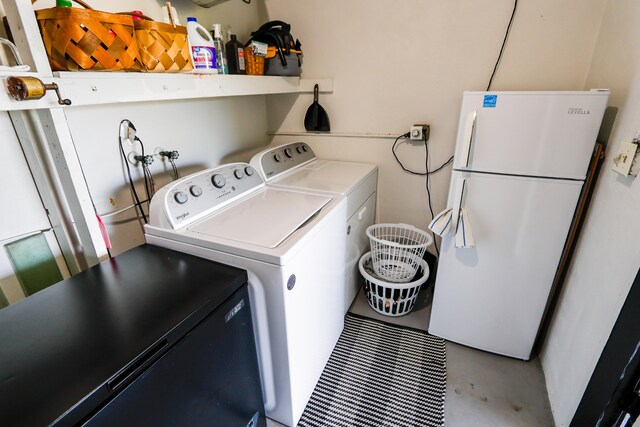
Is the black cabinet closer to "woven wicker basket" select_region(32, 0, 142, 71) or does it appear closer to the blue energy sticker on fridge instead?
"woven wicker basket" select_region(32, 0, 142, 71)

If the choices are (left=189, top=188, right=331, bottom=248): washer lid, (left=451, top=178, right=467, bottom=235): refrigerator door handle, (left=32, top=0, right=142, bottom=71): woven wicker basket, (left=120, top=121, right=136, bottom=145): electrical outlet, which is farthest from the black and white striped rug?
(left=32, top=0, right=142, bottom=71): woven wicker basket

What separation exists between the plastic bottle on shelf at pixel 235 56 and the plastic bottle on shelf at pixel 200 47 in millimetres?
325

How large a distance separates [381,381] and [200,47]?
179 centimetres

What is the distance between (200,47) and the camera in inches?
52.1

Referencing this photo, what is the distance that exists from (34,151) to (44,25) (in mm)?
420

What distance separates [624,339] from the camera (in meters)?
0.96

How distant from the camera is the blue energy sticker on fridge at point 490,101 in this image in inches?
52.9

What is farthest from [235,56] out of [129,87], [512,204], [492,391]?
[492,391]

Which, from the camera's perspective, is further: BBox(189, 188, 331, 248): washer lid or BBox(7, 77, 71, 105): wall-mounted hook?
BBox(189, 188, 331, 248): washer lid

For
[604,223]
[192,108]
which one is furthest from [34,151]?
[604,223]

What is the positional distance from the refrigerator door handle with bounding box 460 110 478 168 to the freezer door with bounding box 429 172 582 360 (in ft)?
0.29

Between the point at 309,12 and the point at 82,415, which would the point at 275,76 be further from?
the point at 82,415

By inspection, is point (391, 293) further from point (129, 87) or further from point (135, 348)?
point (129, 87)

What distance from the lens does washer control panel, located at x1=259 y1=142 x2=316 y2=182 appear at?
5.77 ft
